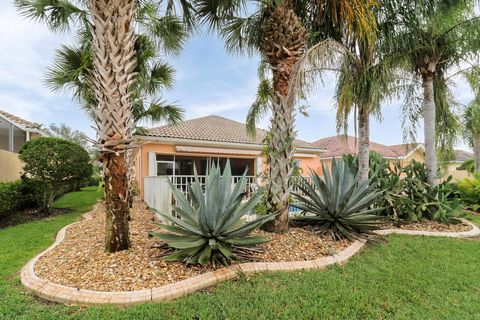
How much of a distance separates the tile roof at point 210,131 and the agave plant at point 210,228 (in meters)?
8.72

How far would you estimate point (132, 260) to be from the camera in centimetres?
453

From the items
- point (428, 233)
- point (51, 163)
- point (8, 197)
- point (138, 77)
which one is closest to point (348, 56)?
point (428, 233)

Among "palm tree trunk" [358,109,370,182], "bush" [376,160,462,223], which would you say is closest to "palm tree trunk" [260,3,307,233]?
"palm tree trunk" [358,109,370,182]

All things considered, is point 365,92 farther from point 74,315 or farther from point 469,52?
point 74,315

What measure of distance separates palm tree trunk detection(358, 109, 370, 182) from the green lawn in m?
3.29

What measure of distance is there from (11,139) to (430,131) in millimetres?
21815

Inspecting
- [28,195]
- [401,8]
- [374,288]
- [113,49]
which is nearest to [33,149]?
[28,195]

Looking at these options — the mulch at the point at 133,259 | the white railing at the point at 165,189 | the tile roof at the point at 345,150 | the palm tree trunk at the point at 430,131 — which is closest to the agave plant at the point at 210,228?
the mulch at the point at 133,259

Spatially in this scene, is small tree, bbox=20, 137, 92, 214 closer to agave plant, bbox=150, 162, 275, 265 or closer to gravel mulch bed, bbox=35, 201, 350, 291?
gravel mulch bed, bbox=35, 201, 350, 291

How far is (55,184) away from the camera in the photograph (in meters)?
11.1

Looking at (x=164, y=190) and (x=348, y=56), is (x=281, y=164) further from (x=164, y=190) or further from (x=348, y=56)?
(x=164, y=190)

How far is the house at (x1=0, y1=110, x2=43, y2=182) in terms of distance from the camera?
40.7ft

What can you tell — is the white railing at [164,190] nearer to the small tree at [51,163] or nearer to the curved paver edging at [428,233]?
the small tree at [51,163]

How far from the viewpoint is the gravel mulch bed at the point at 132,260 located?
156 inches
